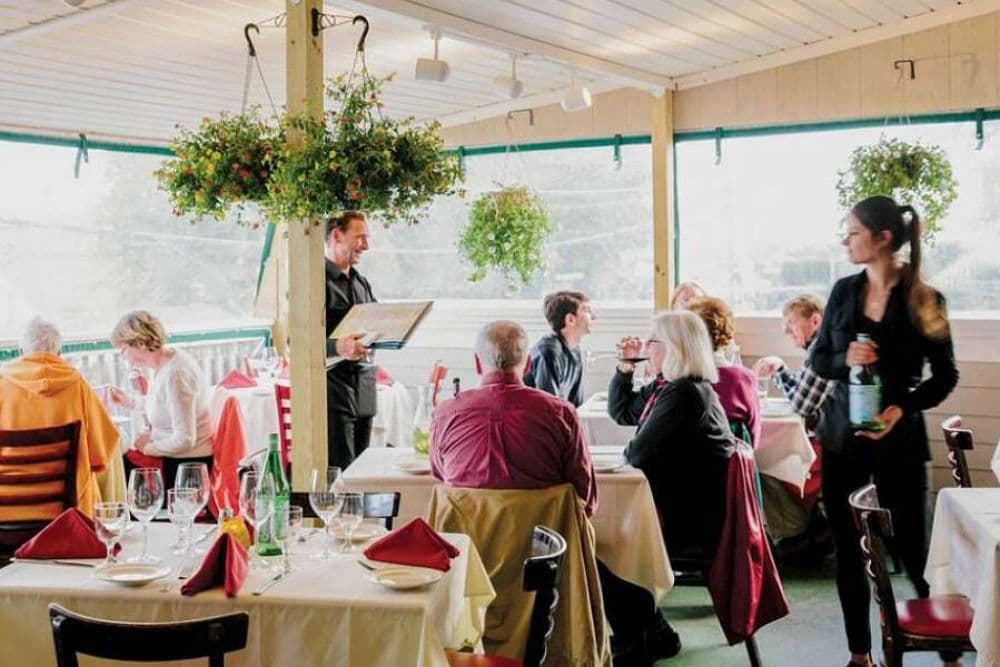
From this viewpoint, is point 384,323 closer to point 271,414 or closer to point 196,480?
point 196,480

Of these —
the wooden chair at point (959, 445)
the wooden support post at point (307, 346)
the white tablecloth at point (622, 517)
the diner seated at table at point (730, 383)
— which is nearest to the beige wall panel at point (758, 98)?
the diner seated at table at point (730, 383)

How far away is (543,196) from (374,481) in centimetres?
463

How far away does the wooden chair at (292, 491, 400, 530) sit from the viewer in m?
3.55

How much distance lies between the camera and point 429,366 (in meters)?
8.77

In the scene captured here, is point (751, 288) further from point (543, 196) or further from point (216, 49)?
point (216, 49)

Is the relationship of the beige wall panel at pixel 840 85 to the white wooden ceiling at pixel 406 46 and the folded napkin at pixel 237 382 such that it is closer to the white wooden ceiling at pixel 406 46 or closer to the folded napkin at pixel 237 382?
the white wooden ceiling at pixel 406 46

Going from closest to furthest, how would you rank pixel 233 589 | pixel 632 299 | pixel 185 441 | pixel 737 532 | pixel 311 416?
pixel 233 589 → pixel 737 532 → pixel 311 416 → pixel 185 441 → pixel 632 299

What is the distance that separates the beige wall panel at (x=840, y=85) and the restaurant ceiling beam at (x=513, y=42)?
1003 mm

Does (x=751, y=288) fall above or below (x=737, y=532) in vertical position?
above

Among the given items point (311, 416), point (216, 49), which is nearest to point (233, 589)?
point (311, 416)

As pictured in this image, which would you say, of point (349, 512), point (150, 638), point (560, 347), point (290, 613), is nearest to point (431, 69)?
point (560, 347)

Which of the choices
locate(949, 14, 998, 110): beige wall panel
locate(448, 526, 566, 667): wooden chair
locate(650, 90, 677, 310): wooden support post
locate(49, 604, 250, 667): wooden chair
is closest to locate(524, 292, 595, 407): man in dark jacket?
locate(650, 90, 677, 310): wooden support post

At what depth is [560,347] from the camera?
5645mm

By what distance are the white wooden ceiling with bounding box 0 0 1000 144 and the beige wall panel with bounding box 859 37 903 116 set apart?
0.11 meters
